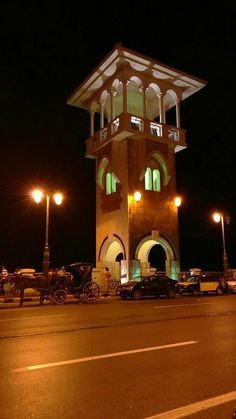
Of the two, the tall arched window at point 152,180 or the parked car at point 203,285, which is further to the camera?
the tall arched window at point 152,180

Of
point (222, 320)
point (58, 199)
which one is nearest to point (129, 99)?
point (58, 199)

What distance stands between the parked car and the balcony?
455 inches

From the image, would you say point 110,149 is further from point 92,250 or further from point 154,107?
point 92,250

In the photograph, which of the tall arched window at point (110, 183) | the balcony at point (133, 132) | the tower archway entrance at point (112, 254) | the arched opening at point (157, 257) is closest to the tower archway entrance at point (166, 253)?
the tower archway entrance at point (112, 254)

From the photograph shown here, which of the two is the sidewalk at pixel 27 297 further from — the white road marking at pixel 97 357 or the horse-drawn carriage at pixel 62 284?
the white road marking at pixel 97 357

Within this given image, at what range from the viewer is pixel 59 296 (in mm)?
20969

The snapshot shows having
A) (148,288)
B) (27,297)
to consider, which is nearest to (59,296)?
(27,297)

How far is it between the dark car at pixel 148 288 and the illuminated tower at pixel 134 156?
549 cm

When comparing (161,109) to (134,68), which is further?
(161,109)

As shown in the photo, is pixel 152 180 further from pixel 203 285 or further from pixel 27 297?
pixel 27 297

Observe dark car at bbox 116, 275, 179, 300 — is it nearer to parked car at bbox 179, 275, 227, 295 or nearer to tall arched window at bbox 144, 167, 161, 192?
parked car at bbox 179, 275, 227, 295

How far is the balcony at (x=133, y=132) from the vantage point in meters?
32.2

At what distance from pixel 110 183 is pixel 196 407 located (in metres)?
30.9

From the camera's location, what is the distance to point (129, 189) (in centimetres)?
3238
